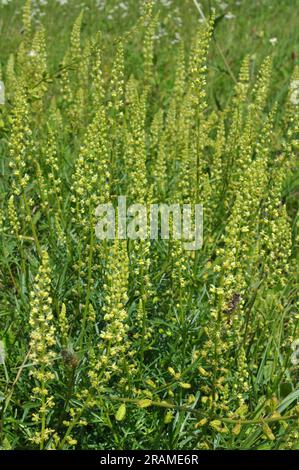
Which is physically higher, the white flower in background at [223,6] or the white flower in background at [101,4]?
the white flower in background at [223,6]

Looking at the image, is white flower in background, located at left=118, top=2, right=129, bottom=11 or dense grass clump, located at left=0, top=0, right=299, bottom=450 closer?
dense grass clump, located at left=0, top=0, right=299, bottom=450

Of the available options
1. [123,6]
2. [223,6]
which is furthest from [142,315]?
[223,6]

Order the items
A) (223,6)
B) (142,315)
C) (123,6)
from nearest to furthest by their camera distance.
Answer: (142,315) → (123,6) → (223,6)

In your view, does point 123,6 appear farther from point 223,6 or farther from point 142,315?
point 142,315

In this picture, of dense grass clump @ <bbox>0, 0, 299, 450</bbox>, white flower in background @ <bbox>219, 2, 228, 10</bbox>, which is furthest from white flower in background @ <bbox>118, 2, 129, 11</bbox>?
dense grass clump @ <bbox>0, 0, 299, 450</bbox>

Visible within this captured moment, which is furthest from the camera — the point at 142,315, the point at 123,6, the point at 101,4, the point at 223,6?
the point at 223,6

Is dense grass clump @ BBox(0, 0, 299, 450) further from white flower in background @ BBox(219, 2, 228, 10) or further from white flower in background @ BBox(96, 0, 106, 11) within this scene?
white flower in background @ BBox(219, 2, 228, 10)

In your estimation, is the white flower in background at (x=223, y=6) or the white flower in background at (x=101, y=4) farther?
the white flower in background at (x=223, y=6)

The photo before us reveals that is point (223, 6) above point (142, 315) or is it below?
above

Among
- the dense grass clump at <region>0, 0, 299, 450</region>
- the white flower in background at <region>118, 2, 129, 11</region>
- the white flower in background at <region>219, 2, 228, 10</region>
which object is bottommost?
the dense grass clump at <region>0, 0, 299, 450</region>

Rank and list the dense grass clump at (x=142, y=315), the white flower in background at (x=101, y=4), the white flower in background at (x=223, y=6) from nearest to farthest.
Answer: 1. the dense grass clump at (x=142, y=315)
2. the white flower in background at (x=101, y=4)
3. the white flower in background at (x=223, y=6)

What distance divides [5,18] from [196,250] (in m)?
5.62

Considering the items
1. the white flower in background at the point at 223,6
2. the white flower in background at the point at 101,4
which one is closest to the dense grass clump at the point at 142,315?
the white flower in background at the point at 101,4

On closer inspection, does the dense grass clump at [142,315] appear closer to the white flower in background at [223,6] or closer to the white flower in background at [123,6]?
the white flower in background at [123,6]
